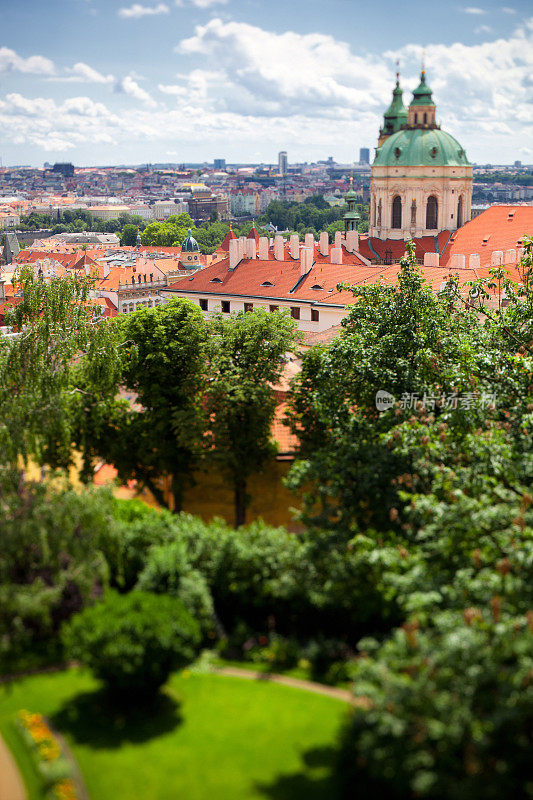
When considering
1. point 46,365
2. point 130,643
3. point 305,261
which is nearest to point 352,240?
point 305,261

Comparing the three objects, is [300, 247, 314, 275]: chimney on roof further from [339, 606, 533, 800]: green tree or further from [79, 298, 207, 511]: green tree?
[339, 606, 533, 800]: green tree

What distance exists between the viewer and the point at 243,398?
2725 centimetres

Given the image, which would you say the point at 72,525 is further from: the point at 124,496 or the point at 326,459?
the point at 124,496

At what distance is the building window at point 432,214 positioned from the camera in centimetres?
9706

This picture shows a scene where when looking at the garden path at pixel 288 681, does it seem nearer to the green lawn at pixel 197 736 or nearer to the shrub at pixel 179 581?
the green lawn at pixel 197 736

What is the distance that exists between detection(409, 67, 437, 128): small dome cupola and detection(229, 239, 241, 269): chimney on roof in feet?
141

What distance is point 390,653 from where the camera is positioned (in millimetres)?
13062

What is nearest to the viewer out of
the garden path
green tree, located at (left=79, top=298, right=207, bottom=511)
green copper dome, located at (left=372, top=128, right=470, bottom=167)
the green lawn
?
the green lawn

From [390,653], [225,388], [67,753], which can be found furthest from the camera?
[225,388]

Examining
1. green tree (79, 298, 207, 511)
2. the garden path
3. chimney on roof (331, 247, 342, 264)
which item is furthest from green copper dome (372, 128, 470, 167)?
the garden path

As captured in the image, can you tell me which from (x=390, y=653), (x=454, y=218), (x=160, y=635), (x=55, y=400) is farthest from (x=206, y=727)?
(x=454, y=218)

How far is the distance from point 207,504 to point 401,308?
9.41m

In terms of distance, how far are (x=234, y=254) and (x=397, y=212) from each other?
36171 mm

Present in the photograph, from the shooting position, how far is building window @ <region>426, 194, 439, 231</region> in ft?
318
